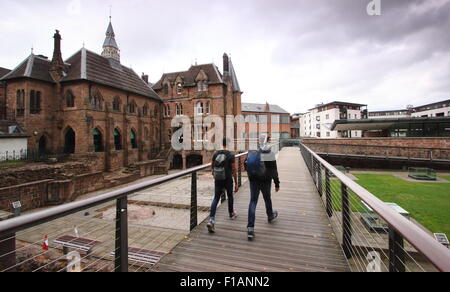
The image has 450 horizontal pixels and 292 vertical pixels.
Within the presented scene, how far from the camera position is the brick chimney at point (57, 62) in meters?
20.7

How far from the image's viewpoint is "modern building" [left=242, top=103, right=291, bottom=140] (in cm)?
5859

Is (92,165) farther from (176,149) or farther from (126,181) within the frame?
(176,149)

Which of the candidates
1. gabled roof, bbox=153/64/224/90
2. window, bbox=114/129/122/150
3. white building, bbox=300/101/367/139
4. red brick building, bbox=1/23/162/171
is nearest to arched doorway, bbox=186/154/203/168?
red brick building, bbox=1/23/162/171

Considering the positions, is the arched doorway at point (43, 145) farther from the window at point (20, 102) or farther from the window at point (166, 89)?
the window at point (166, 89)

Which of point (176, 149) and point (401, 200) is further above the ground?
point (176, 149)

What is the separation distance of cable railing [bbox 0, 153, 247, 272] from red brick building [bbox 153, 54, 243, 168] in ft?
34.0

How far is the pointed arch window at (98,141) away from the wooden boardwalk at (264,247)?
22802mm

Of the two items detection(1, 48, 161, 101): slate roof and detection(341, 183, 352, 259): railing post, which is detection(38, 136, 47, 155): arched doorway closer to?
detection(1, 48, 161, 101): slate roof

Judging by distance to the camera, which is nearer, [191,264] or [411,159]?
[191,264]

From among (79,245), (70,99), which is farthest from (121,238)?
(70,99)

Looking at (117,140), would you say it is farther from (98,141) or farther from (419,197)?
(419,197)

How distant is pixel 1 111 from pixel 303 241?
3192 centimetres

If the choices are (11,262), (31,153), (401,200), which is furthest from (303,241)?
(31,153)
